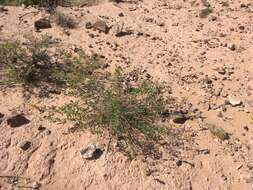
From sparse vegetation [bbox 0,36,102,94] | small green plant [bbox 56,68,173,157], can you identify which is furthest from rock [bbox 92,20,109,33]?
small green plant [bbox 56,68,173,157]

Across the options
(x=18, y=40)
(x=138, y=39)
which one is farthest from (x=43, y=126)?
(x=138, y=39)

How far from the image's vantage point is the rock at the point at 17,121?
5035 millimetres

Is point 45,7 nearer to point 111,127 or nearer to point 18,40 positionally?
point 18,40

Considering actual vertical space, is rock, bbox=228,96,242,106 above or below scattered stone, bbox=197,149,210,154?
above

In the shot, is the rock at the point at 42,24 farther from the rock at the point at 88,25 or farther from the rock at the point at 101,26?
the rock at the point at 101,26

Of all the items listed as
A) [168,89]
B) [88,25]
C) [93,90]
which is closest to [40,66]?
[93,90]

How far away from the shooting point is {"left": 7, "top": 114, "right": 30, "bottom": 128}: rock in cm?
504

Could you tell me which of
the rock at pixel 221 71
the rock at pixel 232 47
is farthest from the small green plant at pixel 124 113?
the rock at pixel 232 47

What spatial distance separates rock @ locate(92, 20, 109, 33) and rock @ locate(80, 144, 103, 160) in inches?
110

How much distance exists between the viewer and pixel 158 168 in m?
4.74

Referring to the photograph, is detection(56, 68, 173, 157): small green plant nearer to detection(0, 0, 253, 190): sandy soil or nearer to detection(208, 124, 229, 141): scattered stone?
detection(0, 0, 253, 190): sandy soil

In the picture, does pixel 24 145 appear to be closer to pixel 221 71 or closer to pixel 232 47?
pixel 221 71

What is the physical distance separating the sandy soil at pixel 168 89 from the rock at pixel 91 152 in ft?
0.22

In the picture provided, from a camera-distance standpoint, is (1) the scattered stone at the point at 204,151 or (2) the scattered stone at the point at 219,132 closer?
(1) the scattered stone at the point at 204,151
